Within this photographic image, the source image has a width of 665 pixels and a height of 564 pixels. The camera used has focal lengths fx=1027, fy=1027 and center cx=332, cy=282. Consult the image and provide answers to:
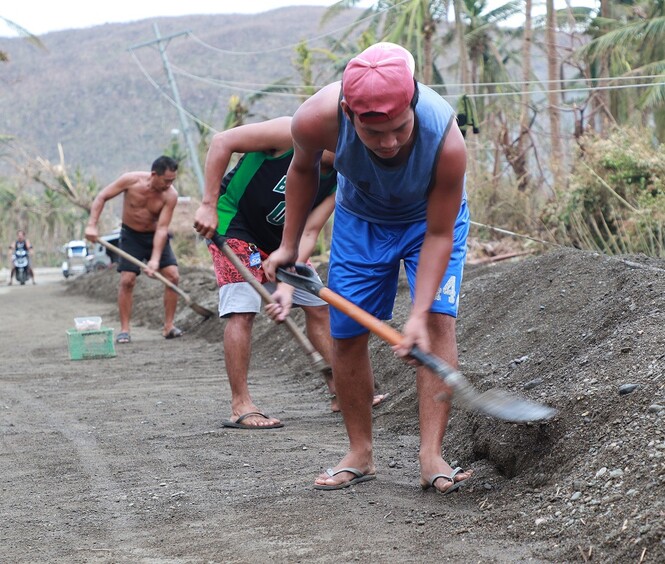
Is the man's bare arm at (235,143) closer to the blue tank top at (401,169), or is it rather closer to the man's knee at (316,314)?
the man's knee at (316,314)

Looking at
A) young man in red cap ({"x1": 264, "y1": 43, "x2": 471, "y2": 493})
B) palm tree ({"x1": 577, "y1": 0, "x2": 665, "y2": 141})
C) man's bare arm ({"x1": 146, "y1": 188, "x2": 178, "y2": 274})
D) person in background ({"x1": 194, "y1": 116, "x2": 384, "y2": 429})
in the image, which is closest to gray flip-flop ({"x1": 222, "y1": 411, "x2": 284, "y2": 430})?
person in background ({"x1": 194, "y1": 116, "x2": 384, "y2": 429})

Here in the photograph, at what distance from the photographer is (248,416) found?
564cm

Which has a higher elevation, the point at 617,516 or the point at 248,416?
the point at 617,516

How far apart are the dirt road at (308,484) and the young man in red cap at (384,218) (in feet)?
0.89

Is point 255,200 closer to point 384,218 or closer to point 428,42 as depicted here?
point 384,218

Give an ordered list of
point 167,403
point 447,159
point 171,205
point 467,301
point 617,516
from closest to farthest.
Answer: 1. point 617,516
2. point 447,159
3. point 167,403
4. point 467,301
5. point 171,205

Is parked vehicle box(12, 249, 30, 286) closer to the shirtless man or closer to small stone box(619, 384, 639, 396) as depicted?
the shirtless man

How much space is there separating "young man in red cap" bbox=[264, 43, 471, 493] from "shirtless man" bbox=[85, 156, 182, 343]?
19.7ft

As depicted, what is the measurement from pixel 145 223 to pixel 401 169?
25.3 feet

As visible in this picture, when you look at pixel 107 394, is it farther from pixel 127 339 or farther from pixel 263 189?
pixel 127 339

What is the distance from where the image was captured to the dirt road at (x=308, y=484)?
331cm

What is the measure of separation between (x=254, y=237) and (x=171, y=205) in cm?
476

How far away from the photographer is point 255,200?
5801 mm

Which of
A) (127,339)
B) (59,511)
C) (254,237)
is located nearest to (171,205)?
(127,339)
